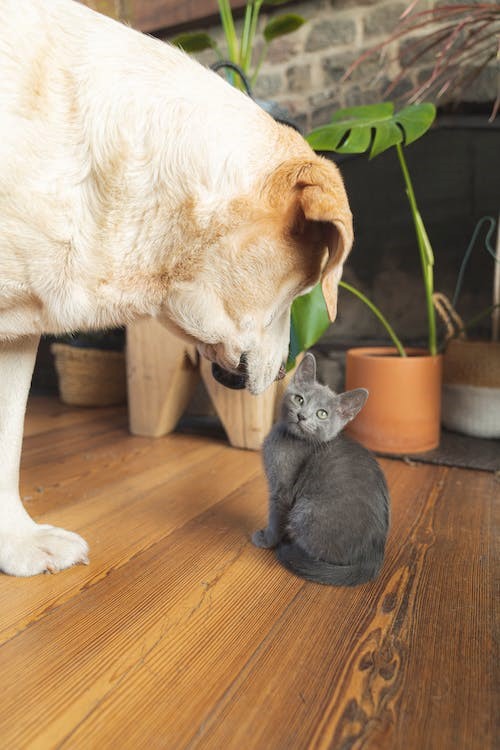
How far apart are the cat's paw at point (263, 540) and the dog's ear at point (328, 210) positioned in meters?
0.54

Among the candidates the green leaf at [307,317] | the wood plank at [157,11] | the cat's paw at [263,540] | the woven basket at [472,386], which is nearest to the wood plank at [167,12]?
the wood plank at [157,11]

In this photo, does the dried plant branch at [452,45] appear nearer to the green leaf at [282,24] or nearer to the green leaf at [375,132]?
the green leaf at [375,132]

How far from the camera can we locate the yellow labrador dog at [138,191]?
0.80m

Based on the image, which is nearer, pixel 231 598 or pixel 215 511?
pixel 231 598

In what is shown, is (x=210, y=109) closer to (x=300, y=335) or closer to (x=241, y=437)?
(x=300, y=335)

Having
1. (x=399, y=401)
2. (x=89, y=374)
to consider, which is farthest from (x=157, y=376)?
(x=399, y=401)

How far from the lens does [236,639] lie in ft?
2.64

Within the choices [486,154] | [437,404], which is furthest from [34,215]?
[486,154]

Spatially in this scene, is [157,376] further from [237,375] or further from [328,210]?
[328,210]

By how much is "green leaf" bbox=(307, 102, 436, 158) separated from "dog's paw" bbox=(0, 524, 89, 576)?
1180 millimetres

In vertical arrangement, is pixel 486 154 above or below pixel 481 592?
above

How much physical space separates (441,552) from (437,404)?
0.84m

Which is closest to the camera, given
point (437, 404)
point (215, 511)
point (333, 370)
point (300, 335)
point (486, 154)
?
point (215, 511)

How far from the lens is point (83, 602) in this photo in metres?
0.90
